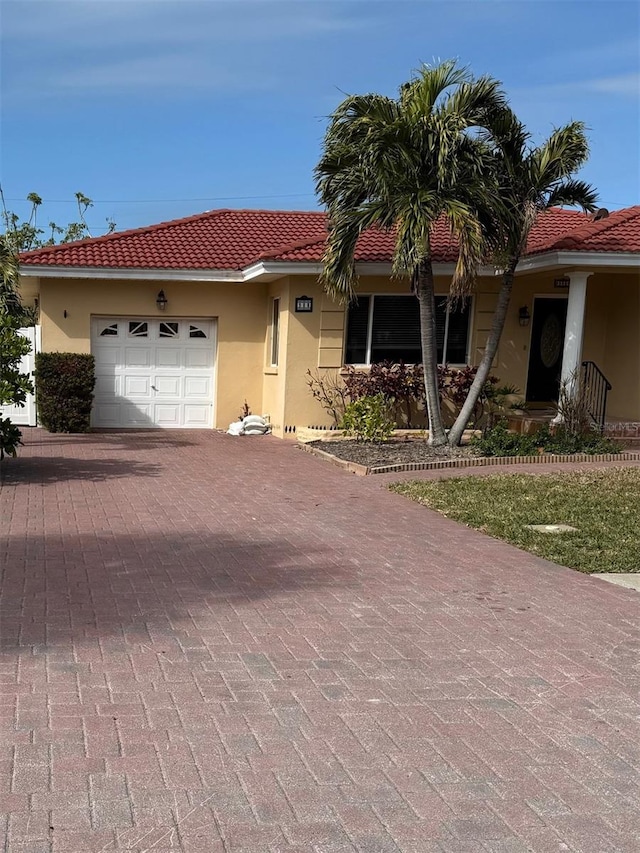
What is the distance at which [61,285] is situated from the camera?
18.0 meters

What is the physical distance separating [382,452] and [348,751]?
10538 mm

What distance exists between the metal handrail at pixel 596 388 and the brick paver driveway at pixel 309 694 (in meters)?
8.42

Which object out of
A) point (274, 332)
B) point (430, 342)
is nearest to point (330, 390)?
point (274, 332)

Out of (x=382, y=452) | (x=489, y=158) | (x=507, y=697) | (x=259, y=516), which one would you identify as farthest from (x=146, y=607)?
(x=489, y=158)

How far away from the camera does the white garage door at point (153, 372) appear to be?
1841cm

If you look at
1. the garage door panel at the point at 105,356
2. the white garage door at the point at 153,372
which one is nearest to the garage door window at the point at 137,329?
the white garage door at the point at 153,372

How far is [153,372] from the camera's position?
736 inches

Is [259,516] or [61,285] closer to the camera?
[259,516]

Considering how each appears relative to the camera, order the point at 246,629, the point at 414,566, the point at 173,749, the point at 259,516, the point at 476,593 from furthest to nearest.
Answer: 1. the point at 259,516
2. the point at 414,566
3. the point at 476,593
4. the point at 246,629
5. the point at 173,749

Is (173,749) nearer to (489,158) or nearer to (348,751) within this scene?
(348,751)

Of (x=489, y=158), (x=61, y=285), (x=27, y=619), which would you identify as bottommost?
(x=27, y=619)

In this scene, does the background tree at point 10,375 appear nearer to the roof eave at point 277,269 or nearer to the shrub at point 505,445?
the roof eave at point 277,269

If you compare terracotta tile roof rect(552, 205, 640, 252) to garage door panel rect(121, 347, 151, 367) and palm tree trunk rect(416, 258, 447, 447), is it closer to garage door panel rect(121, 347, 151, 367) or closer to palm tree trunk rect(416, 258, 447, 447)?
palm tree trunk rect(416, 258, 447, 447)

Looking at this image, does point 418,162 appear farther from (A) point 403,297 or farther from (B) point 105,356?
(B) point 105,356
